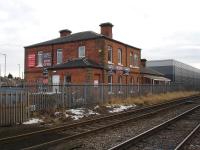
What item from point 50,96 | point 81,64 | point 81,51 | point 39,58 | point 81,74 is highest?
point 81,51

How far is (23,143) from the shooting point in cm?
1014

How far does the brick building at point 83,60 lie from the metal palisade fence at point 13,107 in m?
17.1

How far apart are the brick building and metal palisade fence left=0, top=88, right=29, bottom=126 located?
17.1 metres

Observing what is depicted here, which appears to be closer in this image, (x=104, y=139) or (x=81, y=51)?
(x=104, y=139)

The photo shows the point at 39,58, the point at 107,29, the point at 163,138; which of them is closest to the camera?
the point at 163,138

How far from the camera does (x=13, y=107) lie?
578 inches

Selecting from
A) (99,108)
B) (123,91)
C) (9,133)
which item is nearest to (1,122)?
(9,133)

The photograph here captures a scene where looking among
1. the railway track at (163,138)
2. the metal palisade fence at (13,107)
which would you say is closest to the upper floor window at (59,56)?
the metal palisade fence at (13,107)

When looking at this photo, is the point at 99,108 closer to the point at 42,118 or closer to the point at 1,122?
the point at 42,118

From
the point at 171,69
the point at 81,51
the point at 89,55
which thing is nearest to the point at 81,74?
the point at 89,55

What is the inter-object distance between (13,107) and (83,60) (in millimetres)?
20638

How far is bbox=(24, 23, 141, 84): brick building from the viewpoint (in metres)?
33.9

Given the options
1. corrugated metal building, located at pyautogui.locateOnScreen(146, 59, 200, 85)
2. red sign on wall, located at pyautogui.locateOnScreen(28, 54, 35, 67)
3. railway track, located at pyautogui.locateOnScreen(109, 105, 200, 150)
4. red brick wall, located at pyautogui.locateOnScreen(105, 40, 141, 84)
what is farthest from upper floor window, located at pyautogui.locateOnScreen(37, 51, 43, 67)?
corrugated metal building, located at pyautogui.locateOnScreen(146, 59, 200, 85)

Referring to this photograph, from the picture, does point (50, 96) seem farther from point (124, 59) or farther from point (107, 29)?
point (124, 59)
